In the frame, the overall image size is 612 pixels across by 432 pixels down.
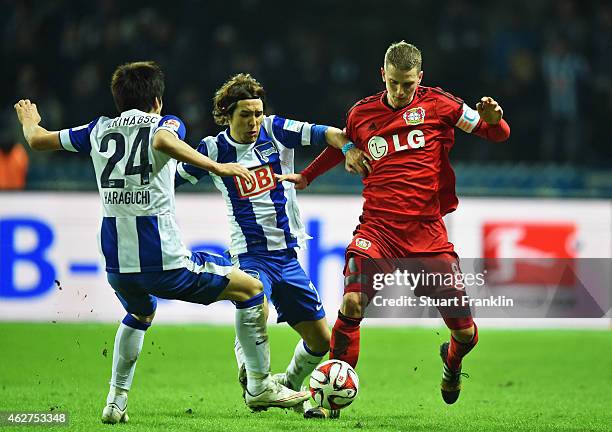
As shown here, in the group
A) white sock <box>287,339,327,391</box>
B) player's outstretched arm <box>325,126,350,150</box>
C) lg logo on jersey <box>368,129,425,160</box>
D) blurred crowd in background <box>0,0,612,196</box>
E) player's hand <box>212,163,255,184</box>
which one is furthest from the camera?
blurred crowd in background <box>0,0,612,196</box>

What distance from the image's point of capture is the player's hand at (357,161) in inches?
242

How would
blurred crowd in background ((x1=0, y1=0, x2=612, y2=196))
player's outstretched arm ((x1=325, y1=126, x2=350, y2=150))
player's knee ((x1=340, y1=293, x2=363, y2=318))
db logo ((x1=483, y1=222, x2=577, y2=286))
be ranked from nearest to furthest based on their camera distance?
player's knee ((x1=340, y1=293, x2=363, y2=318)), player's outstretched arm ((x1=325, y1=126, x2=350, y2=150)), db logo ((x1=483, y1=222, x2=577, y2=286)), blurred crowd in background ((x1=0, y1=0, x2=612, y2=196))

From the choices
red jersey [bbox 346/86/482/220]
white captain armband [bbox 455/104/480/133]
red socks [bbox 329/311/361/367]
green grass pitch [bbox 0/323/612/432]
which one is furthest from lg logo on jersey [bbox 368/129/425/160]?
green grass pitch [bbox 0/323/612/432]

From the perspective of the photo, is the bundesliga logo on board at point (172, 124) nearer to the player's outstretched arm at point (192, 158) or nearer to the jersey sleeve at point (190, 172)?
the player's outstretched arm at point (192, 158)

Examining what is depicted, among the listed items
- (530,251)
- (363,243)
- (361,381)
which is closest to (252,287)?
(363,243)

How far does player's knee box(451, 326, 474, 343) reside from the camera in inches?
246

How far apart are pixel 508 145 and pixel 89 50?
18.8ft

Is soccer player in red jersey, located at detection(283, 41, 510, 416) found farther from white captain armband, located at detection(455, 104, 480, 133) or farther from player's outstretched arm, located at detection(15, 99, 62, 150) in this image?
player's outstretched arm, located at detection(15, 99, 62, 150)

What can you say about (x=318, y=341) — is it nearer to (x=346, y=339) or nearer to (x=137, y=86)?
(x=346, y=339)

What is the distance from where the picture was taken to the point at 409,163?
20.3 ft

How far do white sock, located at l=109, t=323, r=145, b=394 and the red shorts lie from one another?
118cm

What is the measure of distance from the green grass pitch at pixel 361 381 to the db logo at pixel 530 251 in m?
0.60

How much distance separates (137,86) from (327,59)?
31.9 ft

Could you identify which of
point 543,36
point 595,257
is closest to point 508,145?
point 543,36
